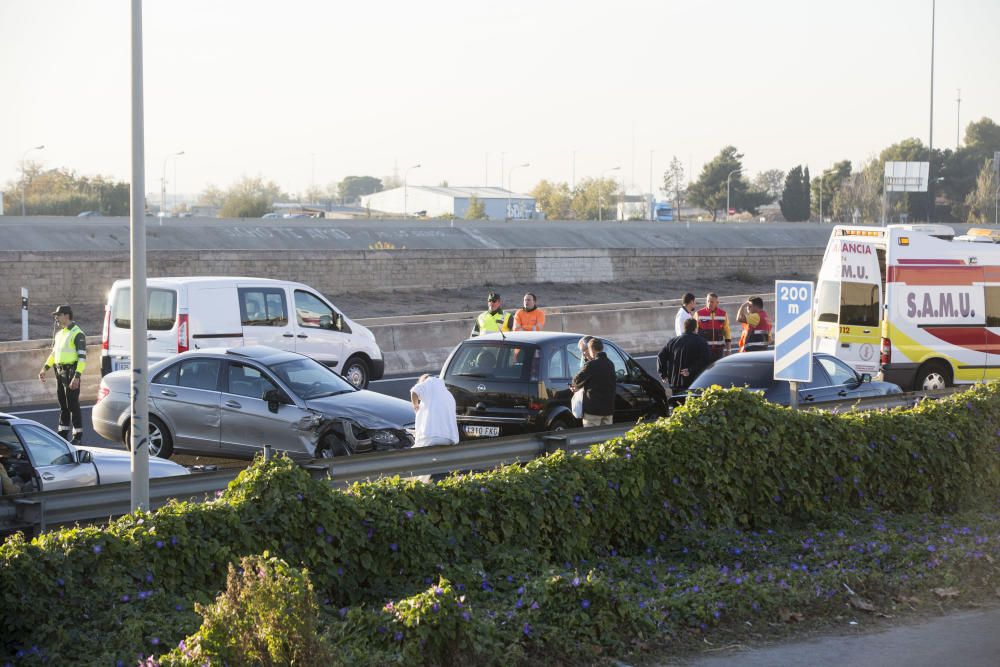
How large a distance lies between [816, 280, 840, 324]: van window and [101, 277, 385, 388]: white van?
7.61 metres

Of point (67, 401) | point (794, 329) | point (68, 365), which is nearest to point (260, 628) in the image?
point (794, 329)

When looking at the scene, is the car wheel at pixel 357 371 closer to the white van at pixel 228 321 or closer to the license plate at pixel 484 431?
the white van at pixel 228 321

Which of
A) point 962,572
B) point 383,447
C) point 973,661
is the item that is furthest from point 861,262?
point 973,661

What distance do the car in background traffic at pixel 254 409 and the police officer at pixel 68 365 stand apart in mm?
1381

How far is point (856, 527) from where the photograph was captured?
9578mm

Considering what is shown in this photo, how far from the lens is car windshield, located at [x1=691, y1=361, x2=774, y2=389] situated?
14273 millimetres

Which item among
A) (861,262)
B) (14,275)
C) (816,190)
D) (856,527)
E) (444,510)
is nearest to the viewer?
(444,510)

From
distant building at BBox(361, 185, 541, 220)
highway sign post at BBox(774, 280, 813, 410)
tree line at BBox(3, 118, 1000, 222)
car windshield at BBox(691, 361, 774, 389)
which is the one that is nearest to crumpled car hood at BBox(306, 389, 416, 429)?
car windshield at BBox(691, 361, 774, 389)

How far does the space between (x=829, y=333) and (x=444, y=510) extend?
12.8 m

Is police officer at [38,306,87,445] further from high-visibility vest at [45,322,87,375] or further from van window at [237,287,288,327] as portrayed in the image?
van window at [237,287,288,327]

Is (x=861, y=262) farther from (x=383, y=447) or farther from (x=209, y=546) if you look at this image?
(x=209, y=546)

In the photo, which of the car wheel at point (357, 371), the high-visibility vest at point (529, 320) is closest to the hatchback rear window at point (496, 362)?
the high-visibility vest at point (529, 320)

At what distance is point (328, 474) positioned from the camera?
8.48m

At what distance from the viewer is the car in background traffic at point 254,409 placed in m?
13.1
